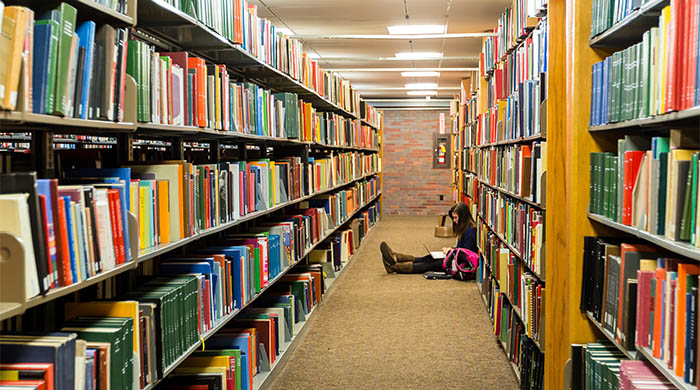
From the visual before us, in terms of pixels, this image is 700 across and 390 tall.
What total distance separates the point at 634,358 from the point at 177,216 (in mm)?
1665

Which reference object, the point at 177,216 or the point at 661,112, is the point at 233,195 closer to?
the point at 177,216

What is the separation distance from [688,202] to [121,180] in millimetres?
1642

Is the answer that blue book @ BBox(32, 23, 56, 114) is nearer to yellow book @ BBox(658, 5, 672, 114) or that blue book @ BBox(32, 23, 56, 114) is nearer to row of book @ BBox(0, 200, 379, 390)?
row of book @ BBox(0, 200, 379, 390)

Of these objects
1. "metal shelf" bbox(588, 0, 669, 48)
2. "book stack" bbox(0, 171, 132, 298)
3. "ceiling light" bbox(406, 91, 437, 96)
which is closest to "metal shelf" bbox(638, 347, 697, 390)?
"metal shelf" bbox(588, 0, 669, 48)

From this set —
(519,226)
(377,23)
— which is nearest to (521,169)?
(519,226)

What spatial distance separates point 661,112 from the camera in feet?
6.07

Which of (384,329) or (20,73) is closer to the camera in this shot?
(20,73)

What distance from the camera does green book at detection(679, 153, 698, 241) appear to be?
1672 millimetres

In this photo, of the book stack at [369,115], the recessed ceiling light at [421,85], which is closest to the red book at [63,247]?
the book stack at [369,115]

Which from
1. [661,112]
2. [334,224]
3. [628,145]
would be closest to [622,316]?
[628,145]

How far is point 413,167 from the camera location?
16375 millimetres

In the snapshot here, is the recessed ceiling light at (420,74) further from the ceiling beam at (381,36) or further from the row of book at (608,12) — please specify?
the row of book at (608,12)

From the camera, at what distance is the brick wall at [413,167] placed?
16.3 m

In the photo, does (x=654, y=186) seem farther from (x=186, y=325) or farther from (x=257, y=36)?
(x=257, y=36)
